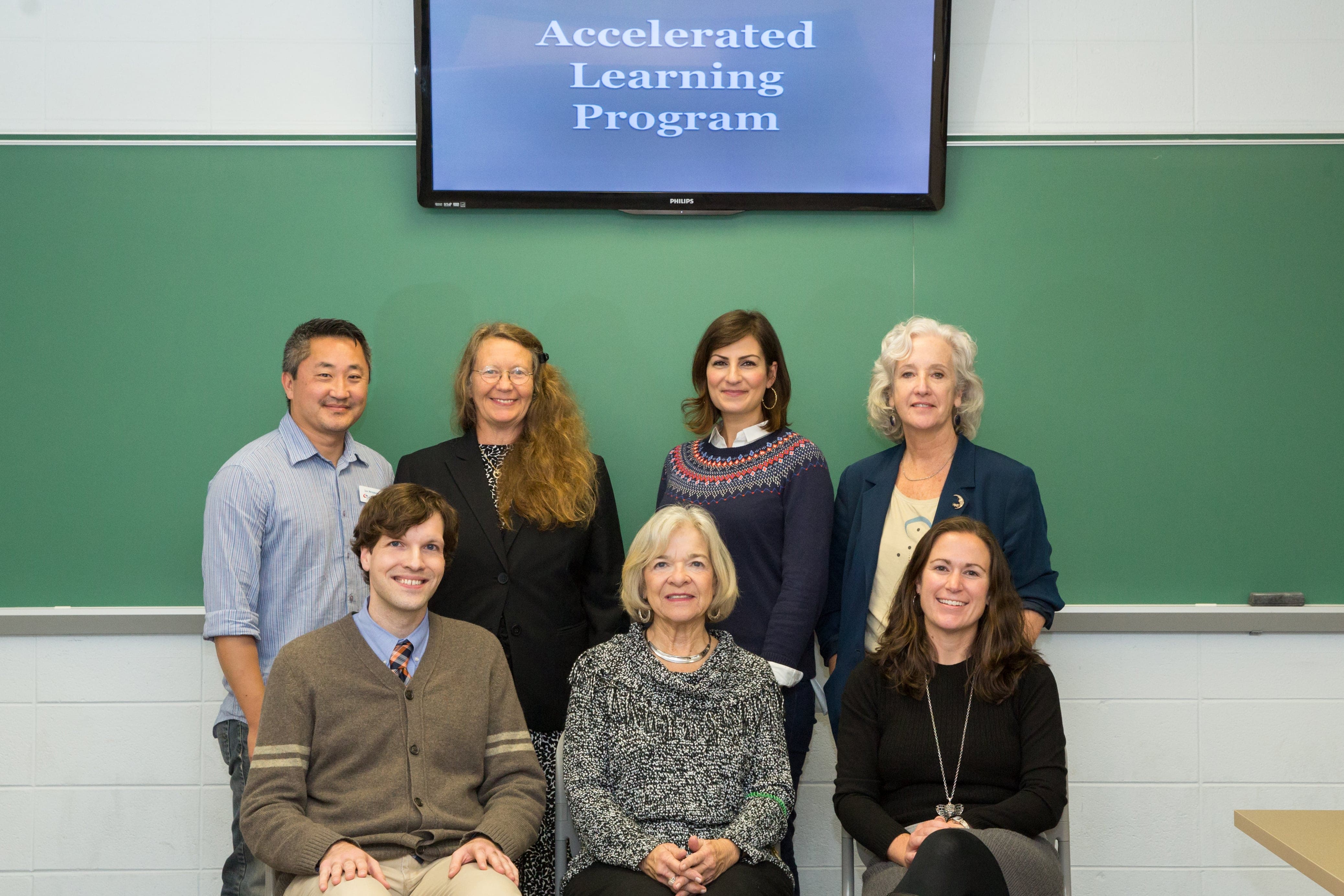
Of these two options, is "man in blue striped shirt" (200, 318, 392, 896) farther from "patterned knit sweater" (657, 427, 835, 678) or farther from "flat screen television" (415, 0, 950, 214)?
"patterned knit sweater" (657, 427, 835, 678)

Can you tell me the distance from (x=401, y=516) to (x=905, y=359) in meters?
1.26

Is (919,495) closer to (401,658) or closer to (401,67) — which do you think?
(401,658)

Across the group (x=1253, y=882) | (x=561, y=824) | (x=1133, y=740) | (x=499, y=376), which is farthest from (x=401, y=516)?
(x=1253, y=882)

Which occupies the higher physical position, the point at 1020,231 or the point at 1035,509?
the point at 1020,231

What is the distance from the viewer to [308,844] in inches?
75.5

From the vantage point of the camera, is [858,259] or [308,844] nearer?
[308,844]

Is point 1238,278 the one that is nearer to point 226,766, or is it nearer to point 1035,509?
point 1035,509

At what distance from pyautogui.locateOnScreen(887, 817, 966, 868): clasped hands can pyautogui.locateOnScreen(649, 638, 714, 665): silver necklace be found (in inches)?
21.5

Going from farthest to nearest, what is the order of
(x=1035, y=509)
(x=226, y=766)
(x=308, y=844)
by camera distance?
(x=226, y=766) → (x=1035, y=509) → (x=308, y=844)

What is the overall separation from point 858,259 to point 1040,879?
177 cm

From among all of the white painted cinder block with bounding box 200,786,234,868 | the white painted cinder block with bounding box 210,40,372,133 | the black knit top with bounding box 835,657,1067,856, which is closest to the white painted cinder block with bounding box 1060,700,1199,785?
the black knit top with bounding box 835,657,1067,856

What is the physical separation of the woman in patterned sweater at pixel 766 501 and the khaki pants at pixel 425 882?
71cm

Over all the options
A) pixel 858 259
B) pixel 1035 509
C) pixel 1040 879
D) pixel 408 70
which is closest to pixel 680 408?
pixel 858 259

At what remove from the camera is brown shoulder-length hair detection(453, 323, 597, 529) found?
97.2 inches
